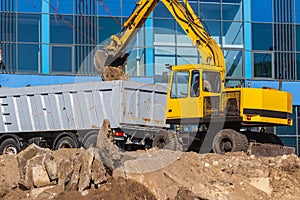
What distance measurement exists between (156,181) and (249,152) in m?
5.10

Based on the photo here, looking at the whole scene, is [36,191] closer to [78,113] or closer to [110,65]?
[78,113]

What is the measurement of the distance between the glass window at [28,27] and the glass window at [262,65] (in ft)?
36.3

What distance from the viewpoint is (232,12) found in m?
36.0

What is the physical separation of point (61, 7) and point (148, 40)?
4.50 meters

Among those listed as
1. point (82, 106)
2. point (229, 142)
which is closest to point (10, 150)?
point (82, 106)

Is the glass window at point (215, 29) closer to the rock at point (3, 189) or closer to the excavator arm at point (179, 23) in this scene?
the excavator arm at point (179, 23)

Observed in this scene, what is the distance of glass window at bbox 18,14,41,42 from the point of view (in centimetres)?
3356

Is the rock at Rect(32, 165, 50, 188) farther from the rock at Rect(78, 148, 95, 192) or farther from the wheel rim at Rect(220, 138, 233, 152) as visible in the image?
the wheel rim at Rect(220, 138, 233, 152)

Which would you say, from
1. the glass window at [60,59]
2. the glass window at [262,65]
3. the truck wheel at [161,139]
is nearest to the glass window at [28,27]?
the glass window at [60,59]

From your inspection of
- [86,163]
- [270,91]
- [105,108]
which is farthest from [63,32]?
[86,163]

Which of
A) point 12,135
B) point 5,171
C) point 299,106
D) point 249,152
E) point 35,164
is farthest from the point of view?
point 299,106

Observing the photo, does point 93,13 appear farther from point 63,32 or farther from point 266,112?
point 266,112

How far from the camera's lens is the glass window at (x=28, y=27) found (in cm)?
3356

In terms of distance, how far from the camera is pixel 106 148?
18781 millimetres
